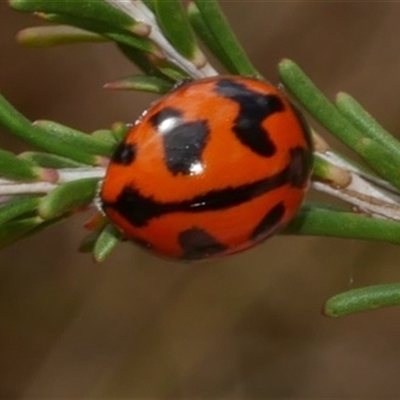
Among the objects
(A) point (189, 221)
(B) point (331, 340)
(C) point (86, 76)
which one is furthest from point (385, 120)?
(A) point (189, 221)

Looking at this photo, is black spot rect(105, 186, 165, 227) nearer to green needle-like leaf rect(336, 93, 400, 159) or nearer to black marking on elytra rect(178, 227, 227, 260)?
black marking on elytra rect(178, 227, 227, 260)

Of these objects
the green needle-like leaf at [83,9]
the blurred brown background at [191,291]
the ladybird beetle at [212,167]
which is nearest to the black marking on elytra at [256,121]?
the ladybird beetle at [212,167]

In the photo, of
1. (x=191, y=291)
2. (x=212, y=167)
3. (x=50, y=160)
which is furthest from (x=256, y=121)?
(x=191, y=291)

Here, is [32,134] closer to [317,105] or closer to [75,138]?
[75,138]

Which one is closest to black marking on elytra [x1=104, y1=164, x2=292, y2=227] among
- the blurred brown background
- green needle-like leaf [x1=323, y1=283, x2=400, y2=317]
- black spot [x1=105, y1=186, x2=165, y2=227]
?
black spot [x1=105, y1=186, x2=165, y2=227]

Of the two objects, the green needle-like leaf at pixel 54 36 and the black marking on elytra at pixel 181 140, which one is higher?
the green needle-like leaf at pixel 54 36

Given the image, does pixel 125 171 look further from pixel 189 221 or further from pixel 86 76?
pixel 86 76

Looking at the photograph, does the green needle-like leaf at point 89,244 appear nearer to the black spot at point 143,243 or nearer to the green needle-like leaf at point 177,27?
the black spot at point 143,243
